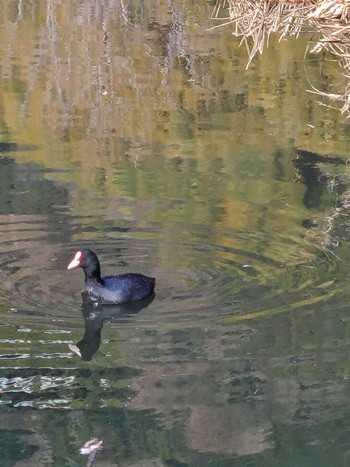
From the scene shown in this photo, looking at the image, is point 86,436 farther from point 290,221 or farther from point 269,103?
point 269,103

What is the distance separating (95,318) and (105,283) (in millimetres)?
462

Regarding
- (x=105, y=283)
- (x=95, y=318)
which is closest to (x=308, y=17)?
(x=105, y=283)

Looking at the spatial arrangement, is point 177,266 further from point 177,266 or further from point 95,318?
point 95,318

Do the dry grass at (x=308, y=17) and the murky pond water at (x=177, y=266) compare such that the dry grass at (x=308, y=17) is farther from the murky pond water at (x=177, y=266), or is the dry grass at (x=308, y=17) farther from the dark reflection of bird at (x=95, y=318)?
the dark reflection of bird at (x=95, y=318)

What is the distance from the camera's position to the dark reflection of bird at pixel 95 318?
29.8 ft

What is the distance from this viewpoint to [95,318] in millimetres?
9867

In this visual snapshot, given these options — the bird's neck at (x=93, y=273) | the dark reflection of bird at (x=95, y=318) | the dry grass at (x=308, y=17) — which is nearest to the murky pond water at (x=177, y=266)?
the dark reflection of bird at (x=95, y=318)

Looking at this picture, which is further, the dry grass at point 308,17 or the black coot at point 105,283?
the dry grass at point 308,17

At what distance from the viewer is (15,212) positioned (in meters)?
12.2

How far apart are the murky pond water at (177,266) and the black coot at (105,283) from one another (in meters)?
0.13

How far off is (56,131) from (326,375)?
8652 millimetres

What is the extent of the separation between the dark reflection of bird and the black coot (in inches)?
2.3

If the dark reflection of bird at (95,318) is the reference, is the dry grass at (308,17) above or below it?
above

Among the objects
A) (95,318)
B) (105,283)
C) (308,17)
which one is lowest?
(95,318)
